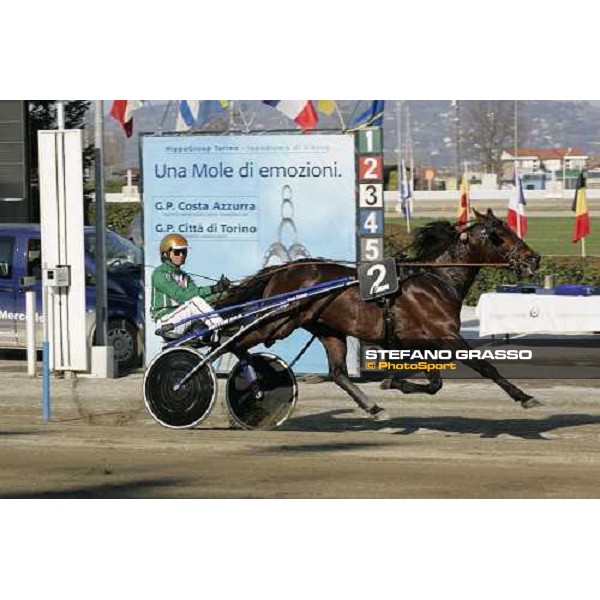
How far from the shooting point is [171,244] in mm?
15070

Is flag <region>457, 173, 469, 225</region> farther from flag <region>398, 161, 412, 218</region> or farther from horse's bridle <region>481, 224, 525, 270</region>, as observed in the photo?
flag <region>398, 161, 412, 218</region>

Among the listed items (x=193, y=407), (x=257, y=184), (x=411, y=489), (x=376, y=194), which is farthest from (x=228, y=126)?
A: (x=411, y=489)

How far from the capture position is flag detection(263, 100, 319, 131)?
14891mm

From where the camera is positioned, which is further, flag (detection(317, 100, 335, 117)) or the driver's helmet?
the driver's helmet

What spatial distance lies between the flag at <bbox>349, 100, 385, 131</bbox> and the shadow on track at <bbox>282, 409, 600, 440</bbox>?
2.86 m

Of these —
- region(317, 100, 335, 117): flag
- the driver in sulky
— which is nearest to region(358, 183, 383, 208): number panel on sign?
region(317, 100, 335, 117): flag

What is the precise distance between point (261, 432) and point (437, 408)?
2410mm

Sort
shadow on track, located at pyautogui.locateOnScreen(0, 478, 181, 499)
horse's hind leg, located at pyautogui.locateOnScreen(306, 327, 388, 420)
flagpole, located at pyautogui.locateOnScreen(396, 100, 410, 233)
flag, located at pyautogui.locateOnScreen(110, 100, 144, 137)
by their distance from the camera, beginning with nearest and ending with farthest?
1. shadow on track, located at pyautogui.locateOnScreen(0, 478, 181, 499)
2. horse's hind leg, located at pyautogui.locateOnScreen(306, 327, 388, 420)
3. flagpole, located at pyautogui.locateOnScreen(396, 100, 410, 233)
4. flag, located at pyautogui.locateOnScreen(110, 100, 144, 137)

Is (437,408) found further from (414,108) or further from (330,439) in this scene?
(414,108)

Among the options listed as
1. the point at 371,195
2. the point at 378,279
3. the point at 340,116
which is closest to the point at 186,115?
the point at 340,116

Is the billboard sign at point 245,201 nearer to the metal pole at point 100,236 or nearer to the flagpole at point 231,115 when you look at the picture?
the flagpole at point 231,115

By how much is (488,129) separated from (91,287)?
517 centimetres

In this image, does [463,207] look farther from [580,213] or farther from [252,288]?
[252,288]

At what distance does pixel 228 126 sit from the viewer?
15.3 metres
